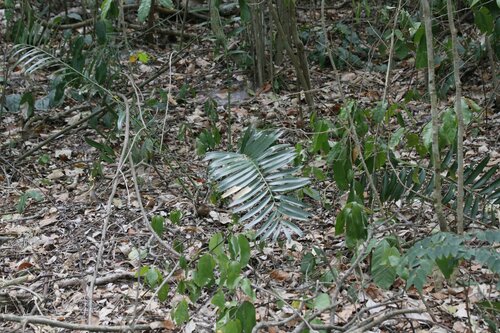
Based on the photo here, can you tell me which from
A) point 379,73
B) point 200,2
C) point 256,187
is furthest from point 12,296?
point 200,2

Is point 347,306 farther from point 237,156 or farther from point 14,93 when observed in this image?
point 14,93

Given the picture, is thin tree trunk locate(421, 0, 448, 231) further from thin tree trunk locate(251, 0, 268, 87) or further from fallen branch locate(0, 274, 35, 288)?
thin tree trunk locate(251, 0, 268, 87)

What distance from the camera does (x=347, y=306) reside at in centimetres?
355

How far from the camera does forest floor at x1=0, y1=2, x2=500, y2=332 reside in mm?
3535

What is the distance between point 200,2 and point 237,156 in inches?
228

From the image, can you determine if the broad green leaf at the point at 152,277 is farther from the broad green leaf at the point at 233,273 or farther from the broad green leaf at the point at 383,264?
the broad green leaf at the point at 383,264

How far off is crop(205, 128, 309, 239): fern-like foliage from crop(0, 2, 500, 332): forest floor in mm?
289

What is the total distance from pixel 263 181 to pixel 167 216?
1.93 metres

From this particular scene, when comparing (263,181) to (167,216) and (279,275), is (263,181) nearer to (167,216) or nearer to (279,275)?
(279,275)

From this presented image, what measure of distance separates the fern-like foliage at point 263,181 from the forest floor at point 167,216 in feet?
0.95

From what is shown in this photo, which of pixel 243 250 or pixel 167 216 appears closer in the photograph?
pixel 243 250

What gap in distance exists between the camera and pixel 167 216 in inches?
181

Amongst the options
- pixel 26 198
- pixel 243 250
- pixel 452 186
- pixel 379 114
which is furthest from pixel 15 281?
pixel 452 186

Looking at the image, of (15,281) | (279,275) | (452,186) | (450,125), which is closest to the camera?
(450,125)
